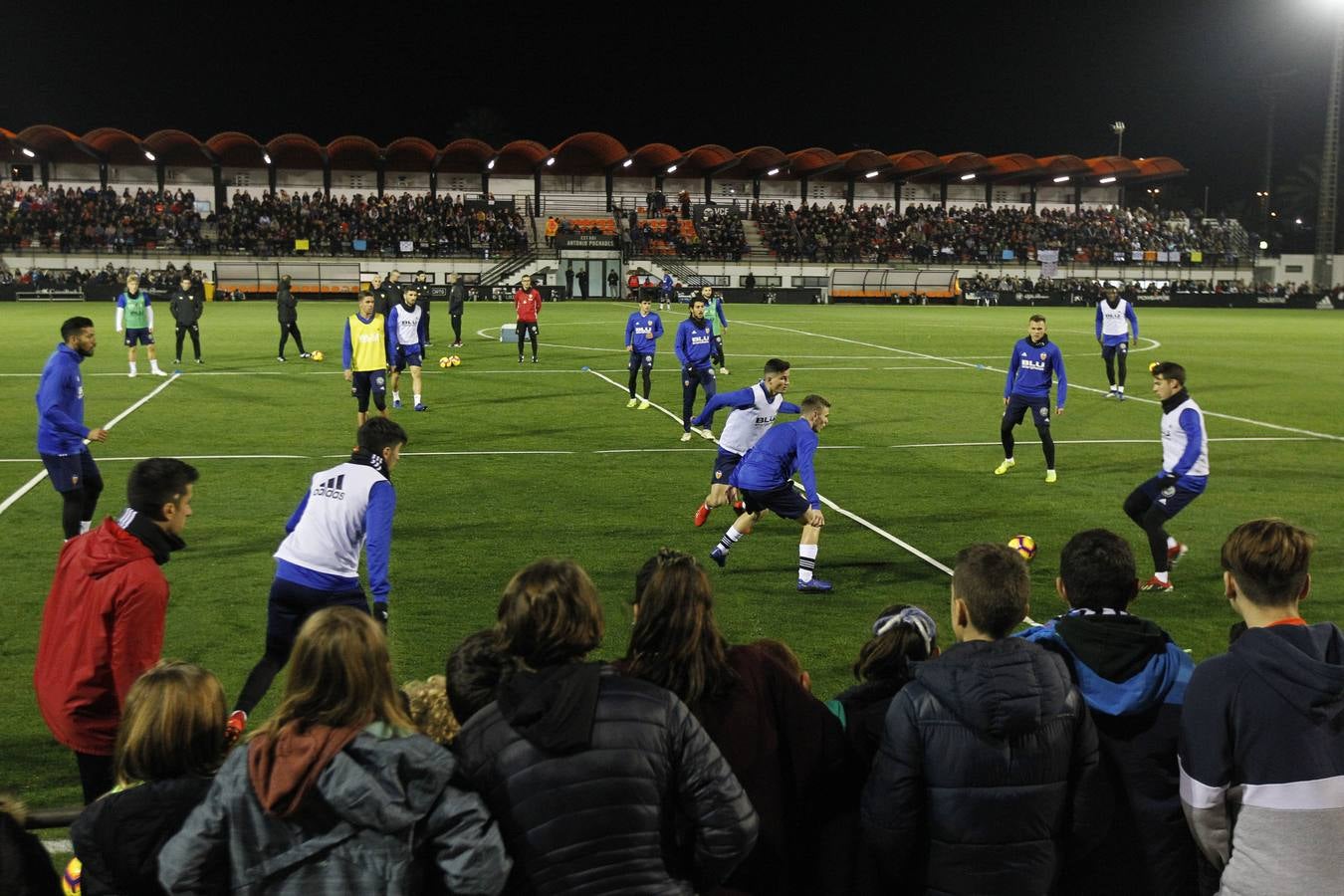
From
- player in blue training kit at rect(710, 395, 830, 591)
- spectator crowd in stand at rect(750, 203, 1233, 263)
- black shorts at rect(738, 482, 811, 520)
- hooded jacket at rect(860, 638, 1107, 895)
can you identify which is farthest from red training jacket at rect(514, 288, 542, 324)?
spectator crowd in stand at rect(750, 203, 1233, 263)

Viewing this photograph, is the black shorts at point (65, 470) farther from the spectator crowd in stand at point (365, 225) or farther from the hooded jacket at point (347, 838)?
the spectator crowd in stand at point (365, 225)

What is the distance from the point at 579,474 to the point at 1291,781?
12.0 metres

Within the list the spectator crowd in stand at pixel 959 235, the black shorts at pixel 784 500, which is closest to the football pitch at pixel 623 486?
the black shorts at pixel 784 500

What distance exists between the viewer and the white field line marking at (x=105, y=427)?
1354 centimetres

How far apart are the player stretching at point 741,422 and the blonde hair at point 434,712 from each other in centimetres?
801

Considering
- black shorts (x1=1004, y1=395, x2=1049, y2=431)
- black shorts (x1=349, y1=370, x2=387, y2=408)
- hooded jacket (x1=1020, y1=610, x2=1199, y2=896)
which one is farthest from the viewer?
black shorts (x1=349, y1=370, x2=387, y2=408)

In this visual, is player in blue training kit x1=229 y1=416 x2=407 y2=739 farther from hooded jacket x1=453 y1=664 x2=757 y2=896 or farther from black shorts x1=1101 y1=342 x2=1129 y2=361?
black shorts x1=1101 y1=342 x2=1129 y2=361

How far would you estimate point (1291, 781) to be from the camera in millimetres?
3803

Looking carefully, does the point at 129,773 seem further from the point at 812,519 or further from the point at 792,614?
the point at 812,519

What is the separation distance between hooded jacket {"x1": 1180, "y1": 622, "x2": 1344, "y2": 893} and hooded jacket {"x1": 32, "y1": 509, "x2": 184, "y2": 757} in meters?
4.18

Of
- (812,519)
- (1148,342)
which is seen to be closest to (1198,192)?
(1148,342)

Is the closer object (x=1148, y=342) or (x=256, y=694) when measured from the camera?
(x=256, y=694)

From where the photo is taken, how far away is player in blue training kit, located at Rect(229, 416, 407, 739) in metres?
7.00

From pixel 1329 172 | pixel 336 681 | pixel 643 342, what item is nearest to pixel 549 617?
pixel 336 681
